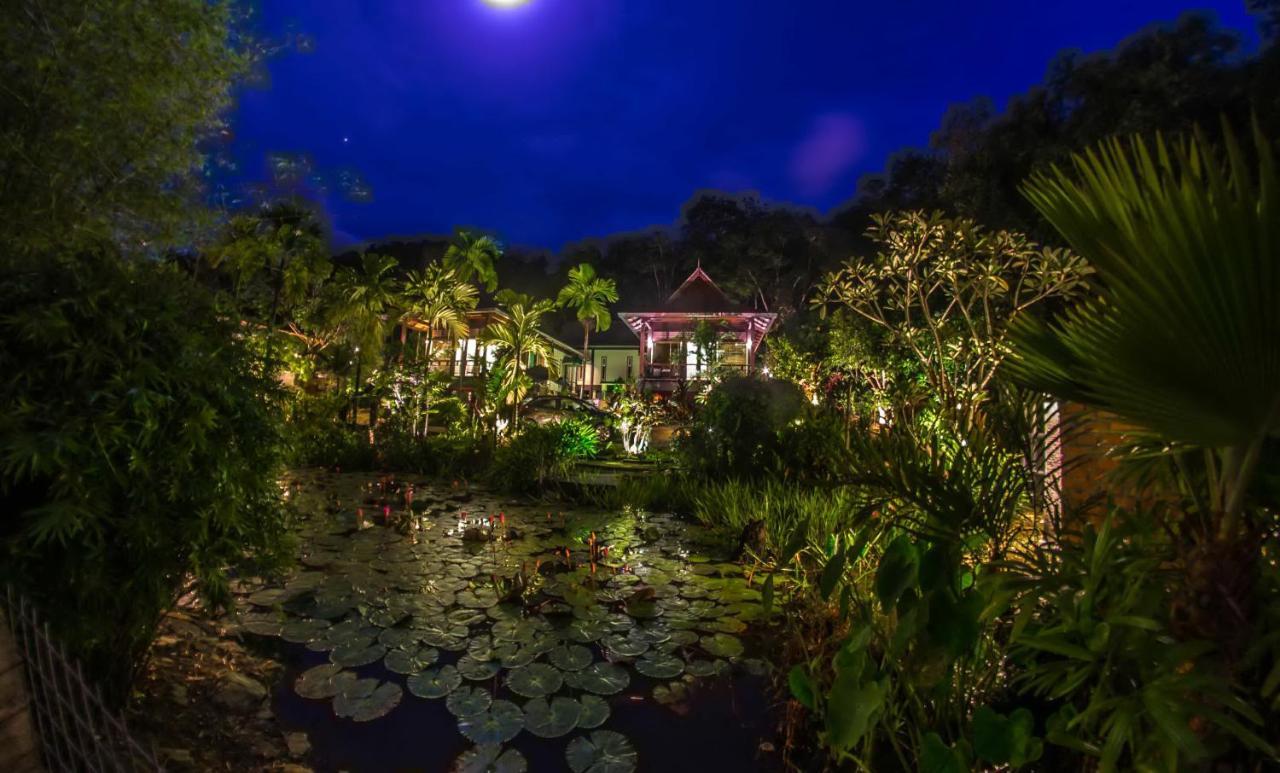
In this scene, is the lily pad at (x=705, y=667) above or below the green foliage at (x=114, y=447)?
below

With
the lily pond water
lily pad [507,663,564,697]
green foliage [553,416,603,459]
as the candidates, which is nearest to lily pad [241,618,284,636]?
the lily pond water

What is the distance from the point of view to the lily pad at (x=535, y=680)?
3.25 metres

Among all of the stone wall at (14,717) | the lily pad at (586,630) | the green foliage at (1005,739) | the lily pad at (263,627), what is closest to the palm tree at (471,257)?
the lily pad at (263,627)

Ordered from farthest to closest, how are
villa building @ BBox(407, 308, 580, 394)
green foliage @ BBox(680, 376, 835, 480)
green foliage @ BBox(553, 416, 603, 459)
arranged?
villa building @ BBox(407, 308, 580, 394) → green foliage @ BBox(553, 416, 603, 459) → green foliage @ BBox(680, 376, 835, 480)

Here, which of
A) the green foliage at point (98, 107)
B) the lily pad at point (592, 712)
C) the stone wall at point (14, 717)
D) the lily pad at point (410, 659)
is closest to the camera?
the stone wall at point (14, 717)

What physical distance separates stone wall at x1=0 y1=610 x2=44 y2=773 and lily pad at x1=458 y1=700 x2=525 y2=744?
1.57 meters

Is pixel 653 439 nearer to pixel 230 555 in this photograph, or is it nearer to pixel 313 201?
pixel 313 201

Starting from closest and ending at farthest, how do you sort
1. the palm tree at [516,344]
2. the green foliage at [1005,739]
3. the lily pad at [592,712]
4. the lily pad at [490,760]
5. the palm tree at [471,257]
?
the green foliage at [1005,739] → the lily pad at [490,760] → the lily pad at [592,712] → the palm tree at [516,344] → the palm tree at [471,257]

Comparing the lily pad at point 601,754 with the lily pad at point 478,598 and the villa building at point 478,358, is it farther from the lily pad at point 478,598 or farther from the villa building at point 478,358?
the villa building at point 478,358

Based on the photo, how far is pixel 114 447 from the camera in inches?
91.8

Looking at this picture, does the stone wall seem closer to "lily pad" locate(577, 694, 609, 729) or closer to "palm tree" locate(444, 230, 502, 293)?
"lily pad" locate(577, 694, 609, 729)

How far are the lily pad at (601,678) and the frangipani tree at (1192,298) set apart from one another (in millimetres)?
2752

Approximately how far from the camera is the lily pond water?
2869mm

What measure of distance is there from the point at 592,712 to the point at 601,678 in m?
0.34
